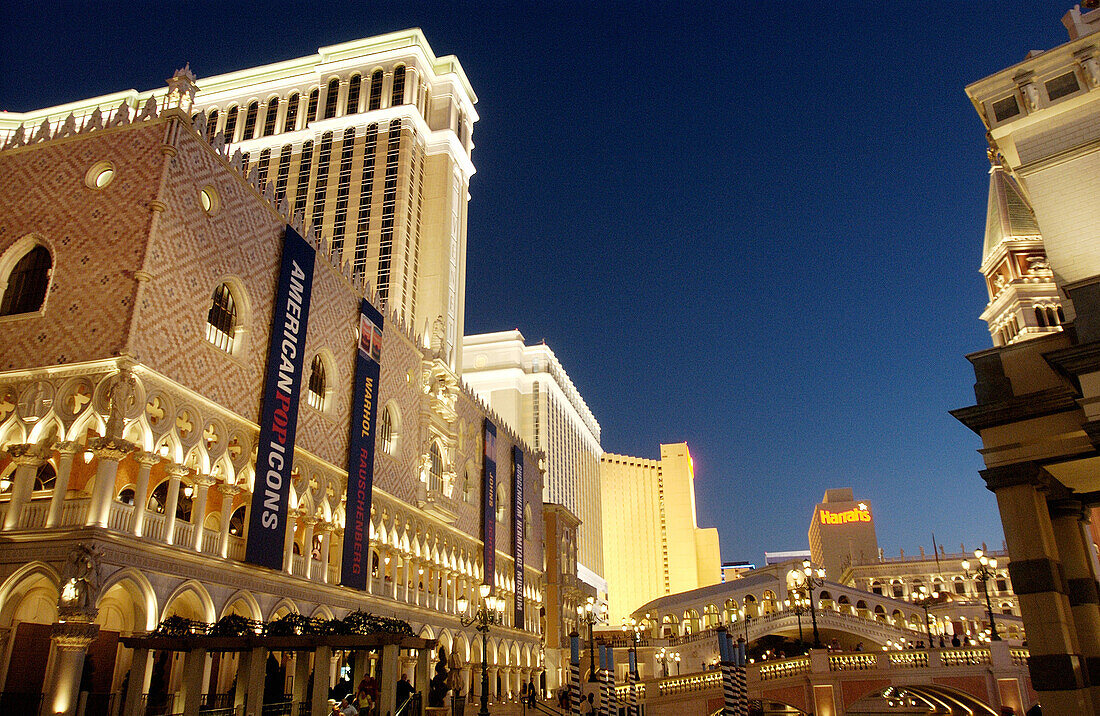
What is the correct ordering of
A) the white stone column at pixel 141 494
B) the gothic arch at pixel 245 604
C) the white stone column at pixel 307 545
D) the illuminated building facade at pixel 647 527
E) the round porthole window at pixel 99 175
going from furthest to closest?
1. the illuminated building facade at pixel 647 527
2. the white stone column at pixel 307 545
3. the round porthole window at pixel 99 175
4. the gothic arch at pixel 245 604
5. the white stone column at pixel 141 494

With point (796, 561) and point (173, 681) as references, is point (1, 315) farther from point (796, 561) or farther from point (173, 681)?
point (796, 561)

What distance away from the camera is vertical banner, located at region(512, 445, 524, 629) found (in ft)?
147

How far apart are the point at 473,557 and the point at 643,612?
32.5 meters

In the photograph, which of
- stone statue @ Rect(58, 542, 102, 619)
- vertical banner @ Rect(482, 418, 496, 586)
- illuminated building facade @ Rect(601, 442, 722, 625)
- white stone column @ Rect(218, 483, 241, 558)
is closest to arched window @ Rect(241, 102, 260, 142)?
vertical banner @ Rect(482, 418, 496, 586)

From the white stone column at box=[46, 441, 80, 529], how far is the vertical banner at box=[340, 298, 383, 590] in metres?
10.0

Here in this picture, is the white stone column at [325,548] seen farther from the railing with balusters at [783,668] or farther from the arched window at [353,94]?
the arched window at [353,94]

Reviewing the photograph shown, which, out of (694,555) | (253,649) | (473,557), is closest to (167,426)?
(253,649)

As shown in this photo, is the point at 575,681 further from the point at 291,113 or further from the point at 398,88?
the point at 291,113

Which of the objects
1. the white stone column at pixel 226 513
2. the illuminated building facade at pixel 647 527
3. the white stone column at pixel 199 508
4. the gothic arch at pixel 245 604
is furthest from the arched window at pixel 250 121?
the illuminated building facade at pixel 647 527

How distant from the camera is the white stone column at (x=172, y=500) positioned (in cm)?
1927

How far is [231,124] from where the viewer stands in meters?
65.5

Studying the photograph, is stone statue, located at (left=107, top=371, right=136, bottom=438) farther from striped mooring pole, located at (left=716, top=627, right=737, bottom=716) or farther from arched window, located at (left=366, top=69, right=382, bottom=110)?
arched window, located at (left=366, top=69, right=382, bottom=110)

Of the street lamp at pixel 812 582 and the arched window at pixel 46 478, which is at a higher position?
the arched window at pixel 46 478

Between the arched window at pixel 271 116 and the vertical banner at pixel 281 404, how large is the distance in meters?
43.1
